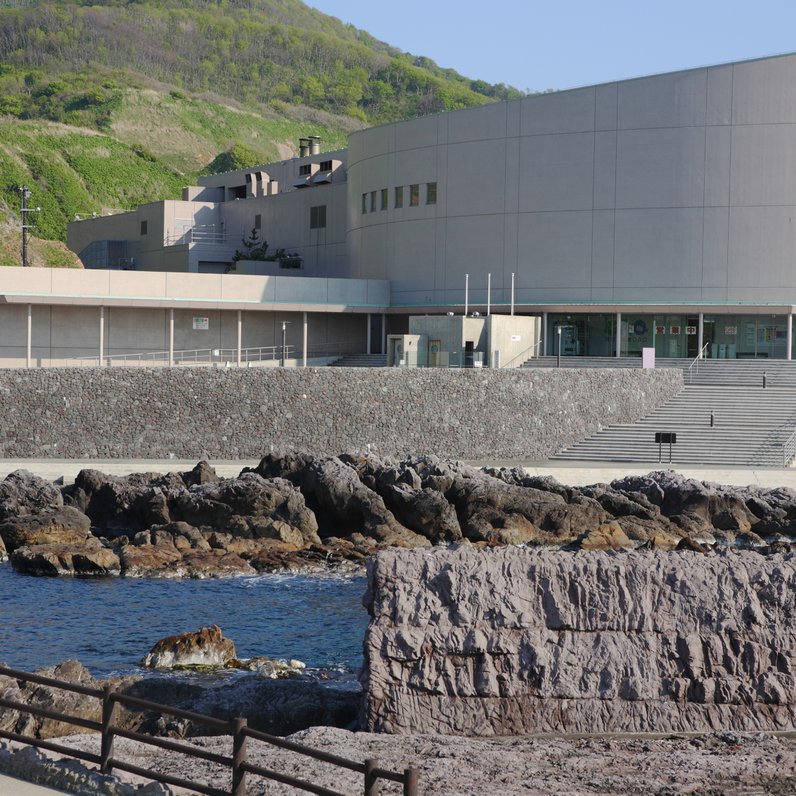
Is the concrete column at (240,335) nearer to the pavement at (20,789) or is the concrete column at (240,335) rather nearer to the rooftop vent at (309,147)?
the rooftop vent at (309,147)

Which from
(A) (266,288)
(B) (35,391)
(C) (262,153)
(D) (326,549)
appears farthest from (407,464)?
(C) (262,153)

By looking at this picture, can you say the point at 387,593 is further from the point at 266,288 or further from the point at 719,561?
the point at 266,288

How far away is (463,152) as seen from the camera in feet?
185

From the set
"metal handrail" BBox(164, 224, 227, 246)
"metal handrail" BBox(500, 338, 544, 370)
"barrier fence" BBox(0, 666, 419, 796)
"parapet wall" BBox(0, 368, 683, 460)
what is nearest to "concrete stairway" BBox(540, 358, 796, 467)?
"parapet wall" BBox(0, 368, 683, 460)

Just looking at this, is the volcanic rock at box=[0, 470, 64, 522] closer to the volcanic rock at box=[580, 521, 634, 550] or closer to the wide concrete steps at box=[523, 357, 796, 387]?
the volcanic rock at box=[580, 521, 634, 550]

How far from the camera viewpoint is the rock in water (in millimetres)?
18547

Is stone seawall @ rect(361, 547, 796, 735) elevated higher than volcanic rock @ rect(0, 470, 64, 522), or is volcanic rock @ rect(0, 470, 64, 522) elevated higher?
stone seawall @ rect(361, 547, 796, 735)

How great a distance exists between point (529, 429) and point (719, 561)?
29.9 m

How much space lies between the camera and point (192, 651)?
734 inches

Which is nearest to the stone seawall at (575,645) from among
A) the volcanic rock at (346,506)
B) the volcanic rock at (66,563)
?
the volcanic rock at (66,563)

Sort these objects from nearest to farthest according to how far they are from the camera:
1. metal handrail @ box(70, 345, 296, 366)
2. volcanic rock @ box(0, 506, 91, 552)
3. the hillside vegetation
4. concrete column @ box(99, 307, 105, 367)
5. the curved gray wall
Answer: volcanic rock @ box(0, 506, 91, 552) → concrete column @ box(99, 307, 105, 367) → metal handrail @ box(70, 345, 296, 366) → the curved gray wall → the hillside vegetation

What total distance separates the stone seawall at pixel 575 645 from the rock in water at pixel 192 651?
692 centimetres

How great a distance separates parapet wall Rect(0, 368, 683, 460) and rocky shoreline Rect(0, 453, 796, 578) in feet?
14.5

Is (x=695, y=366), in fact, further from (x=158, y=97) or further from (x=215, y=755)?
(x=158, y=97)
